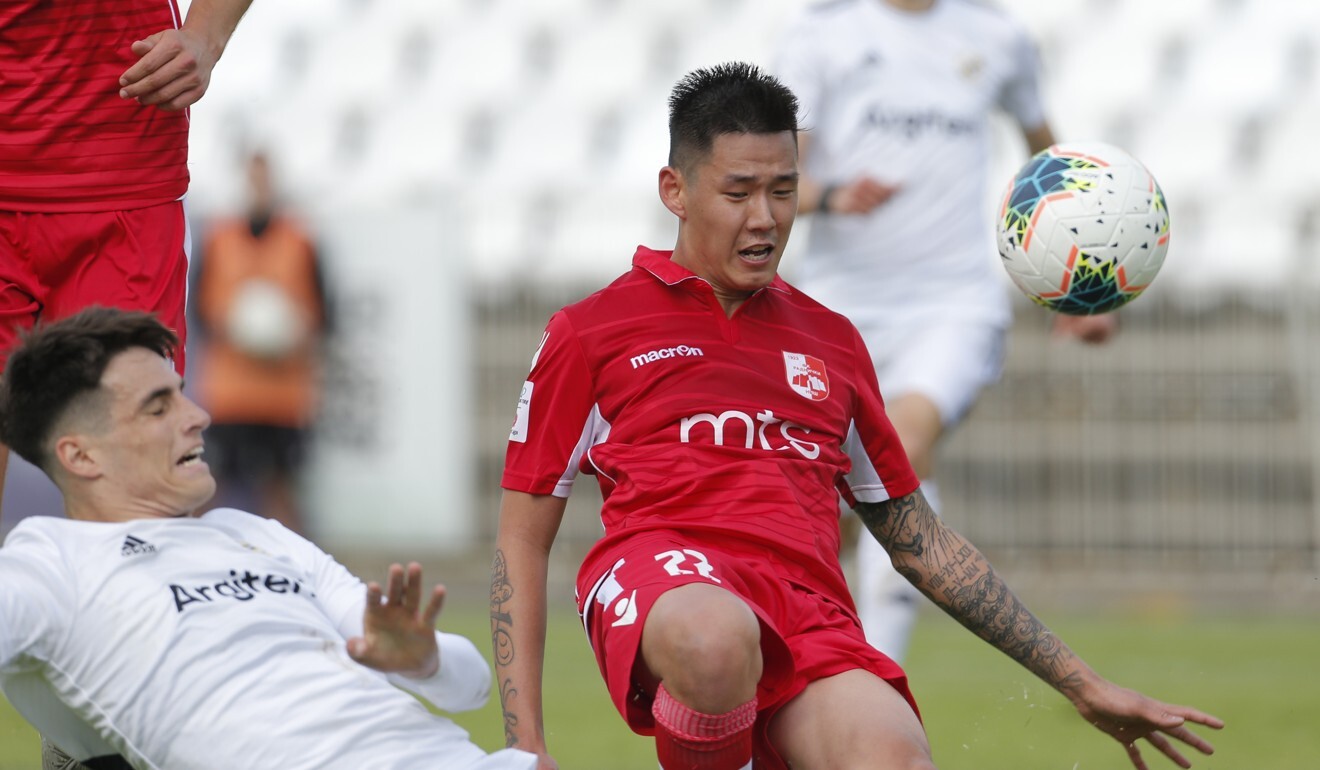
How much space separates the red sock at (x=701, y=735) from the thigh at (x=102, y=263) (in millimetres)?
1436

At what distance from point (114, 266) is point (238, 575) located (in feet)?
3.62

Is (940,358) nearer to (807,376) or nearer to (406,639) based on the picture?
(807,376)

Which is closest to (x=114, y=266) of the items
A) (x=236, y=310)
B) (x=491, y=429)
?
(x=236, y=310)

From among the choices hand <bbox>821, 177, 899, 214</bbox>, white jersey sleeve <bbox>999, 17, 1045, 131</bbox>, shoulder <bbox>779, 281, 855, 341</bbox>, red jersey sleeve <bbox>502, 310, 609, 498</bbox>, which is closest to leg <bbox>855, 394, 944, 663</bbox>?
hand <bbox>821, 177, 899, 214</bbox>

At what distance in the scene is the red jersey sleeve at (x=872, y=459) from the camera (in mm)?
4102

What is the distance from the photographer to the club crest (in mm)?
3973

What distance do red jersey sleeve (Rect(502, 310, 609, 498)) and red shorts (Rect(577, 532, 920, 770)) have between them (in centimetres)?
22

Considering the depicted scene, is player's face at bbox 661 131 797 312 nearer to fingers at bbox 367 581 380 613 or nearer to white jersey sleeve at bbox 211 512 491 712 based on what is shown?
white jersey sleeve at bbox 211 512 491 712

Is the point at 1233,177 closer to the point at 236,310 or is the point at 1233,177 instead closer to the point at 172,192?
the point at 236,310

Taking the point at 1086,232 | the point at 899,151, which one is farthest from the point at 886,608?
the point at 899,151

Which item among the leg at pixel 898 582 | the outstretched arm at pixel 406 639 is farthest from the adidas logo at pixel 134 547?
the leg at pixel 898 582

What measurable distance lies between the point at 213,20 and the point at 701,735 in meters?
1.96

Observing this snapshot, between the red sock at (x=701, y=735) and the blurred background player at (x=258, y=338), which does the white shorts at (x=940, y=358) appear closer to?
the red sock at (x=701, y=735)

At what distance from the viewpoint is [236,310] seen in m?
10.9
